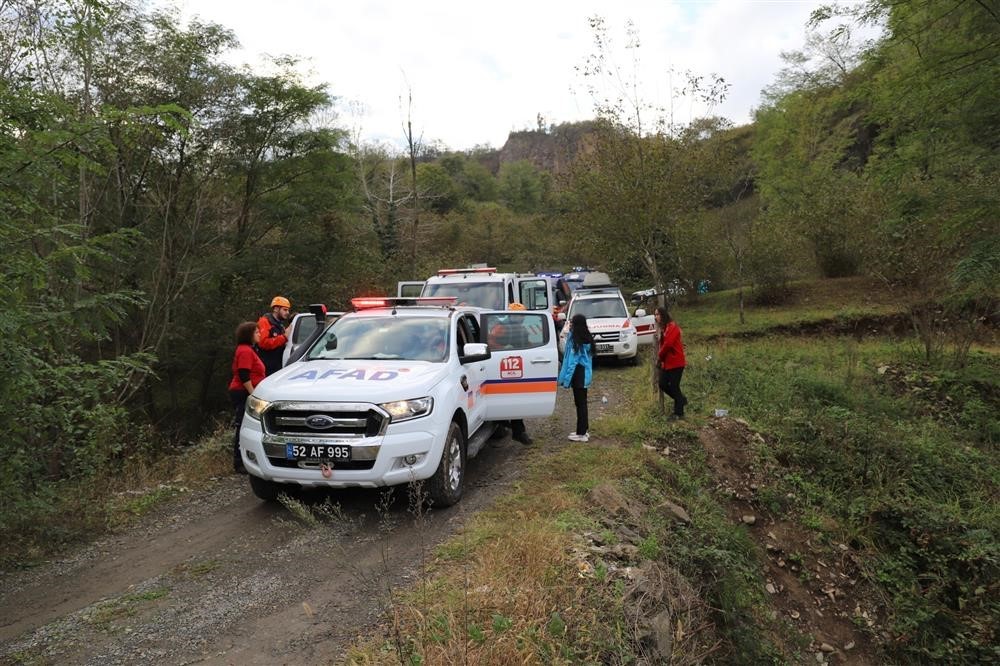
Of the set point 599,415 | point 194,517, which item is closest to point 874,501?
point 599,415

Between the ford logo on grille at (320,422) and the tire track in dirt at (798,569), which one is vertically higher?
the ford logo on grille at (320,422)

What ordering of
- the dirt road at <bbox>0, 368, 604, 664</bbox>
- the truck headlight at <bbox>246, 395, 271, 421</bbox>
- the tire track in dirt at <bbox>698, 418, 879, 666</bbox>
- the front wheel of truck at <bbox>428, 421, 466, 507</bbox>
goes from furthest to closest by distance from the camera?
1. the tire track in dirt at <bbox>698, 418, 879, 666</bbox>
2. the front wheel of truck at <bbox>428, 421, 466, 507</bbox>
3. the truck headlight at <bbox>246, 395, 271, 421</bbox>
4. the dirt road at <bbox>0, 368, 604, 664</bbox>

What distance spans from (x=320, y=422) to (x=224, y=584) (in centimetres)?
139

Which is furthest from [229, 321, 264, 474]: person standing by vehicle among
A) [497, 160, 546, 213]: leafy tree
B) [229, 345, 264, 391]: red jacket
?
[497, 160, 546, 213]: leafy tree

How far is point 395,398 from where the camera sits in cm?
529

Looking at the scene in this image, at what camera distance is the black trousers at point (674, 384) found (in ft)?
29.5

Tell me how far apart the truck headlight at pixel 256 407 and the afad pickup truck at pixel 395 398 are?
0.01 m

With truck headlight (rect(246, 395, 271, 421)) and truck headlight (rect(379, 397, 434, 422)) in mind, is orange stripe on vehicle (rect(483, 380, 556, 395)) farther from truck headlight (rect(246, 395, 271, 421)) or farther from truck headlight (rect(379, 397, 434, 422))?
truck headlight (rect(246, 395, 271, 421))

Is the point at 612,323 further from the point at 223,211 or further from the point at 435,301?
the point at 223,211

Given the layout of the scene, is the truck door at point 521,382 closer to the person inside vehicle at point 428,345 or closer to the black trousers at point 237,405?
the person inside vehicle at point 428,345

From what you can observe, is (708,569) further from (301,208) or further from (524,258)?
(524,258)

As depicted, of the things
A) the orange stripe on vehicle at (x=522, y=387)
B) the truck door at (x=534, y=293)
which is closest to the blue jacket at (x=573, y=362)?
the orange stripe on vehicle at (x=522, y=387)

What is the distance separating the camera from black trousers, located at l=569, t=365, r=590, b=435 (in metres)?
7.99

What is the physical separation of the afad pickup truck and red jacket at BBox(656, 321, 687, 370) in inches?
81.2
